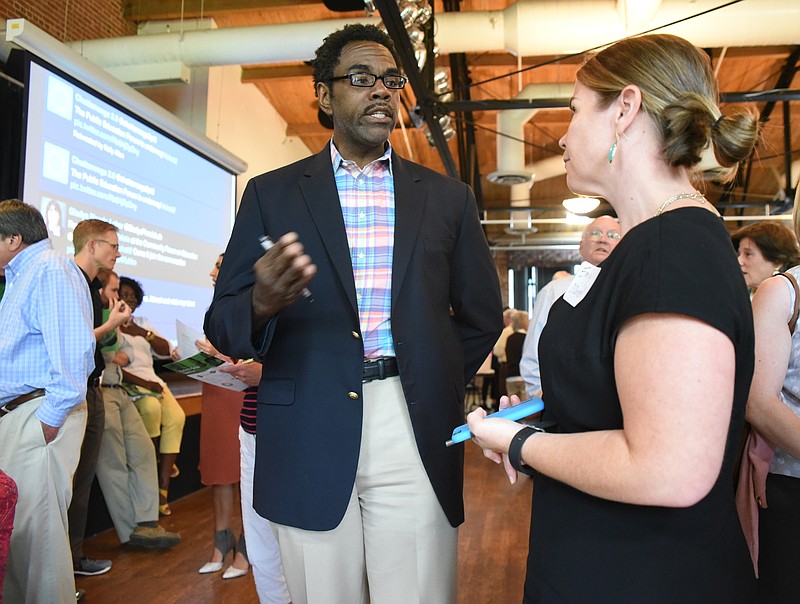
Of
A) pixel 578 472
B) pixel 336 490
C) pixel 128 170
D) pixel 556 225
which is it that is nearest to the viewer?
pixel 578 472

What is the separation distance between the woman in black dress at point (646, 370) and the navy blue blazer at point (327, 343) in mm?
451

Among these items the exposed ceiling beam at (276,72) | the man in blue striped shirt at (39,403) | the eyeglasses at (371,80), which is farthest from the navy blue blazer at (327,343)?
the exposed ceiling beam at (276,72)

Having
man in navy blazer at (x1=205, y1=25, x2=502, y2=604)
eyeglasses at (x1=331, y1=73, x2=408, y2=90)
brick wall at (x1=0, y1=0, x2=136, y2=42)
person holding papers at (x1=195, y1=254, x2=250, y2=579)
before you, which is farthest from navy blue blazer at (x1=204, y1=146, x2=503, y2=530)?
brick wall at (x1=0, y1=0, x2=136, y2=42)

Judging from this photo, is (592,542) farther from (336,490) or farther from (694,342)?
(336,490)

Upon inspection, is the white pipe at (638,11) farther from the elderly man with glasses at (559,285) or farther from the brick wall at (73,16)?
the brick wall at (73,16)

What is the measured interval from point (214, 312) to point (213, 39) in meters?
5.08

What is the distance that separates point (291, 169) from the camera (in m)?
1.77

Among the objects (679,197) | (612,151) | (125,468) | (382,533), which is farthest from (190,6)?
(679,197)

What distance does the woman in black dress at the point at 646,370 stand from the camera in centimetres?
86

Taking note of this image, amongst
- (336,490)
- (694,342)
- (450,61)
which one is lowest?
(336,490)

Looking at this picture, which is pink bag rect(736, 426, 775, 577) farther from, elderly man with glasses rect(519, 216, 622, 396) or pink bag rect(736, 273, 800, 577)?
elderly man with glasses rect(519, 216, 622, 396)

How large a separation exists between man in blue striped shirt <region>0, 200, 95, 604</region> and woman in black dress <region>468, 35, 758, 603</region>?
1907 millimetres

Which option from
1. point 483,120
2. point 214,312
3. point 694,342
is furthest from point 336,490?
point 483,120

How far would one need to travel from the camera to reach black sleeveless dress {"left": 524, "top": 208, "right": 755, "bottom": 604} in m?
0.90
